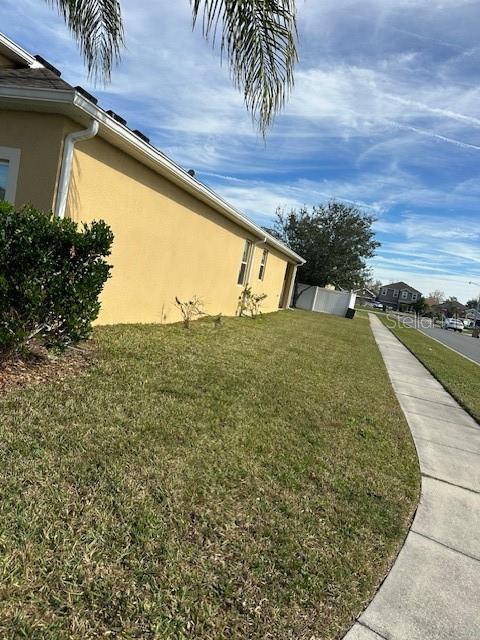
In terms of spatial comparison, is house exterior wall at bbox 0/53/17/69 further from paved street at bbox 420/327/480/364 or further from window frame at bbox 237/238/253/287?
paved street at bbox 420/327/480/364

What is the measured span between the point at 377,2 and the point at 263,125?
2.84m

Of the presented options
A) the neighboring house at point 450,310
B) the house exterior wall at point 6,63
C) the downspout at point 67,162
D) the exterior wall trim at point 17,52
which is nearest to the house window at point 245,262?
the exterior wall trim at point 17,52

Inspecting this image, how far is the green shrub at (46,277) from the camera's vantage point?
4176 millimetres

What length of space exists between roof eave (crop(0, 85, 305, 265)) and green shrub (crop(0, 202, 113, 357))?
175 centimetres

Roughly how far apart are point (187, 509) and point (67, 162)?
16.4 feet

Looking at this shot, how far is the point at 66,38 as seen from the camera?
238 inches

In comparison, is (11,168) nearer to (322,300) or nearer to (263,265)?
(263,265)

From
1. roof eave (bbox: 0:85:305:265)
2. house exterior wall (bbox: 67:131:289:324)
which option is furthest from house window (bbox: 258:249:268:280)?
roof eave (bbox: 0:85:305:265)

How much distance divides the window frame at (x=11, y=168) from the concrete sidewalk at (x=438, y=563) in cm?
630

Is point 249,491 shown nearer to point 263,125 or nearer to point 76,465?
point 76,465

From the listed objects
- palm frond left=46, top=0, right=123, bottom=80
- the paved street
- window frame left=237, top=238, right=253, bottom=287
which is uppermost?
palm frond left=46, top=0, right=123, bottom=80

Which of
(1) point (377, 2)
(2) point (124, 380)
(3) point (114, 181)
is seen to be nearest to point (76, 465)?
(2) point (124, 380)

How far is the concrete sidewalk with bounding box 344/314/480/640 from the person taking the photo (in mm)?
2273

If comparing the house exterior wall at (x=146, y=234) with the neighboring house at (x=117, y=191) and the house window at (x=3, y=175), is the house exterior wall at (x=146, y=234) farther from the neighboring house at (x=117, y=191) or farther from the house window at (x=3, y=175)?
the house window at (x=3, y=175)
